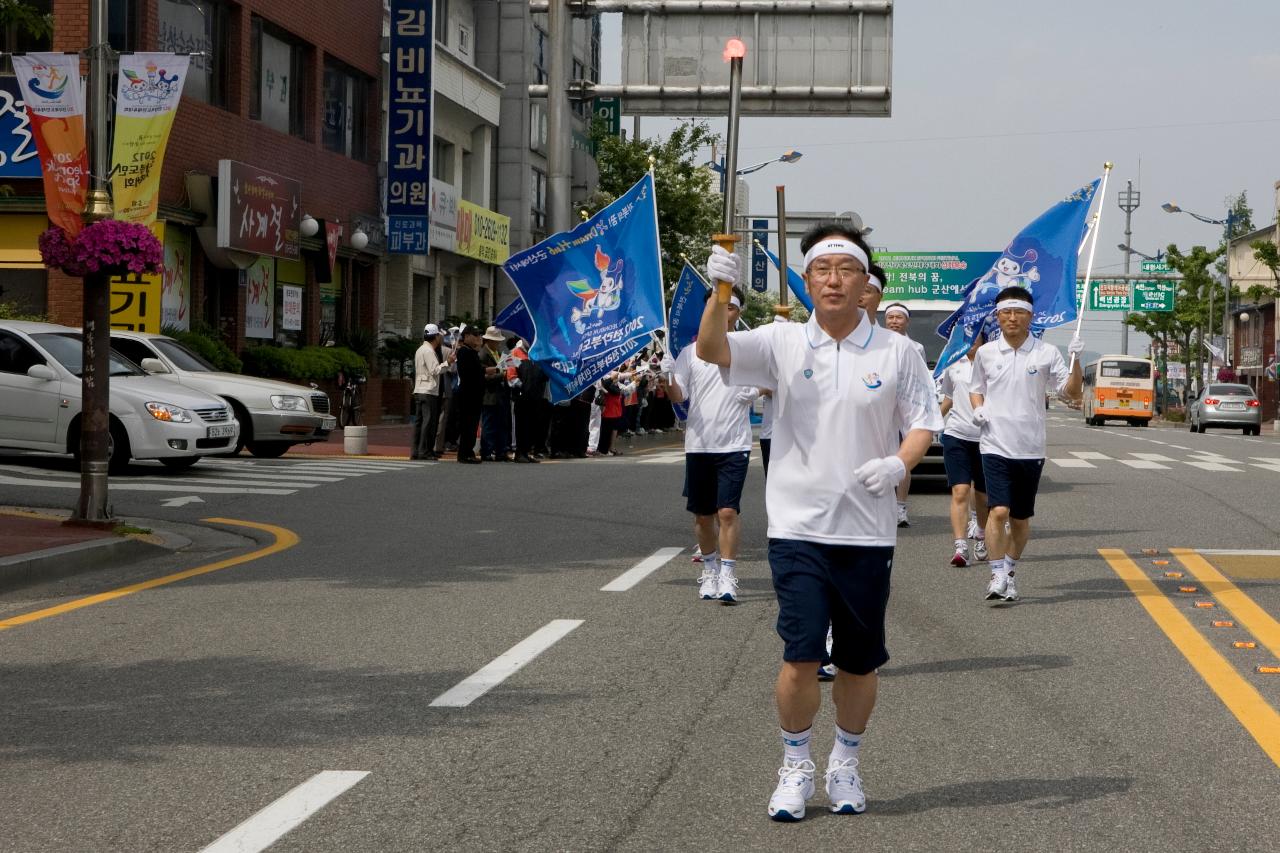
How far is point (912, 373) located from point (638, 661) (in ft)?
9.45

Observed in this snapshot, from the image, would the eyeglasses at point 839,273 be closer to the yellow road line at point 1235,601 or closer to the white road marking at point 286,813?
the white road marking at point 286,813

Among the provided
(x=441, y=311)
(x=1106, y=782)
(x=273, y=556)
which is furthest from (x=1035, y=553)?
(x=441, y=311)

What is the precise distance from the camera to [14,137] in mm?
→ 25516

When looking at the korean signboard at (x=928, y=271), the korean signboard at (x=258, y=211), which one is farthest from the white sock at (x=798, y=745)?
the korean signboard at (x=928, y=271)

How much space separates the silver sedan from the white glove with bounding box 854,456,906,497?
51445 millimetres

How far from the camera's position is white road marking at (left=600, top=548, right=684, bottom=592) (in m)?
10.7

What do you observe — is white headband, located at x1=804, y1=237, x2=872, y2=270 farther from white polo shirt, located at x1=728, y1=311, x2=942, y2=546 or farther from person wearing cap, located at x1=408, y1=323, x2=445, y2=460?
person wearing cap, located at x1=408, y1=323, x2=445, y2=460

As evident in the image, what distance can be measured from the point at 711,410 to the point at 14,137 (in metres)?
18.8

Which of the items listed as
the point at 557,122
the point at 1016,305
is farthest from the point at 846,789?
the point at 557,122

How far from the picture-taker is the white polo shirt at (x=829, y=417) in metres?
5.30

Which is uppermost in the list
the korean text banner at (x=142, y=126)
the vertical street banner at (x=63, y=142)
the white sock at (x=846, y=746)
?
the korean text banner at (x=142, y=126)

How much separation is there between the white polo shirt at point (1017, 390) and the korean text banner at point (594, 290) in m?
2.18

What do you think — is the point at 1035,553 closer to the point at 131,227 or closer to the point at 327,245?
the point at 131,227

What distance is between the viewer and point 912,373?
5465mm
